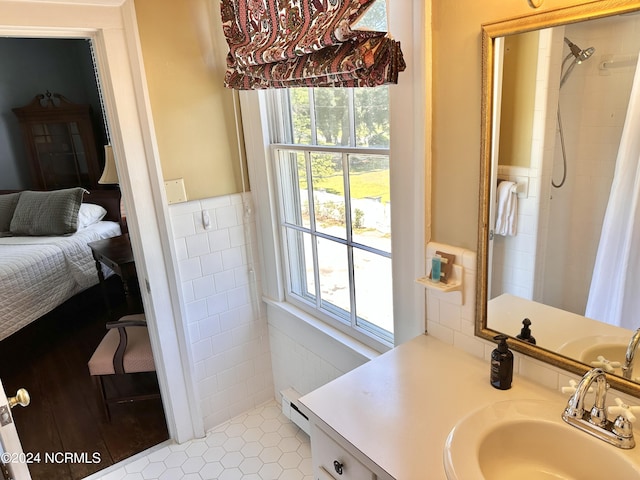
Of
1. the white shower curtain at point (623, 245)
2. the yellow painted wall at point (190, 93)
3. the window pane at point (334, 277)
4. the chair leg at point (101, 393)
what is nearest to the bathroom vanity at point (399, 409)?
the white shower curtain at point (623, 245)

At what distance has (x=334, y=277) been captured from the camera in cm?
207

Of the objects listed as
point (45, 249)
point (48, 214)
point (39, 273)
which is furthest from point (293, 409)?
point (48, 214)

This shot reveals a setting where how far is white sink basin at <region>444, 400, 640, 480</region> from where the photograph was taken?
1012mm

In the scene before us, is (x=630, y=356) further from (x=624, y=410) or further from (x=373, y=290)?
(x=373, y=290)

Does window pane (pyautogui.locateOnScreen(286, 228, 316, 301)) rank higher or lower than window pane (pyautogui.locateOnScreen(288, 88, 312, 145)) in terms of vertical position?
lower

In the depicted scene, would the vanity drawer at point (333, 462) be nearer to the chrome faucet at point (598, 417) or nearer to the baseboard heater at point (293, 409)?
the chrome faucet at point (598, 417)

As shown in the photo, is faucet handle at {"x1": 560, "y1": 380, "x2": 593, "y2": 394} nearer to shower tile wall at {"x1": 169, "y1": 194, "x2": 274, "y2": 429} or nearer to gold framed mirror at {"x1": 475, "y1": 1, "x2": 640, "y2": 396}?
gold framed mirror at {"x1": 475, "y1": 1, "x2": 640, "y2": 396}

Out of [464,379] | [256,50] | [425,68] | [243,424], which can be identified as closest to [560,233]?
[464,379]

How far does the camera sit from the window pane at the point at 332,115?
177 cm

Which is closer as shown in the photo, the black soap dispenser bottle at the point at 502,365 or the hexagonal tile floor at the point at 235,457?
the black soap dispenser bottle at the point at 502,365

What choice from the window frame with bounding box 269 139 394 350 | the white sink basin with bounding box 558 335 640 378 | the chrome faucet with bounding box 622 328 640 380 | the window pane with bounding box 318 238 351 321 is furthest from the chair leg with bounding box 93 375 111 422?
the chrome faucet with bounding box 622 328 640 380

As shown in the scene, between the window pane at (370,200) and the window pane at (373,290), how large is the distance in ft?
0.22

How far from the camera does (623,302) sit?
1072mm

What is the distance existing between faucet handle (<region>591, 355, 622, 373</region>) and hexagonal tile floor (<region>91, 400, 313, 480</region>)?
1.43 meters
